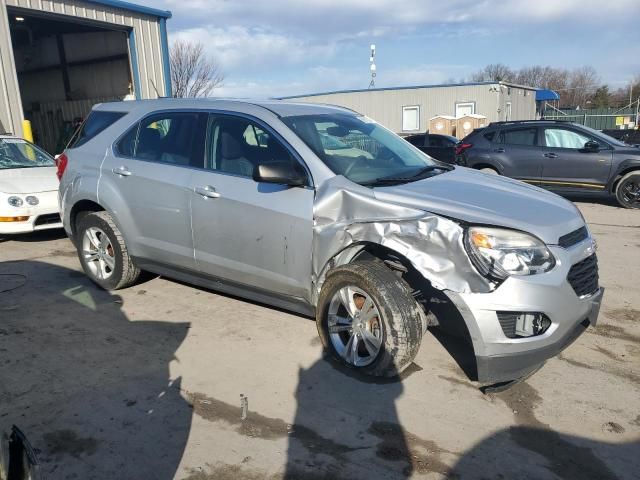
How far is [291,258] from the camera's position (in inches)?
150

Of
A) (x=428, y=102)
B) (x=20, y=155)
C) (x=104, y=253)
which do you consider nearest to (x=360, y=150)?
(x=104, y=253)

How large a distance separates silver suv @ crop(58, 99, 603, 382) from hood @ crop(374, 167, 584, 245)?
0.01 m

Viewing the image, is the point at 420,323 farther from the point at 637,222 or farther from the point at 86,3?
the point at 86,3

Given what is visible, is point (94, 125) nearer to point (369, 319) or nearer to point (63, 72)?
point (369, 319)

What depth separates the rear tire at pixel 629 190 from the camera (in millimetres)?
10008

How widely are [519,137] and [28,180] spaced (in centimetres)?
916

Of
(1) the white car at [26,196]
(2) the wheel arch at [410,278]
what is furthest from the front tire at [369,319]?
(1) the white car at [26,196]

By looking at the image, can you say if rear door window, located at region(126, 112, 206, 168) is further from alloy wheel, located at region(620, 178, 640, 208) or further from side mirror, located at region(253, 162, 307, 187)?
alloy wheel, located at region(620, 178, 640, 208)

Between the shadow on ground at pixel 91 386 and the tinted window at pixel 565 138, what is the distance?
899cm

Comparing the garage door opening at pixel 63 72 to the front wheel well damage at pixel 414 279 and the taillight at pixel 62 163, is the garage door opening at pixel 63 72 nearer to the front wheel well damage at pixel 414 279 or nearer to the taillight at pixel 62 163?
the taillight at pixel 62 163

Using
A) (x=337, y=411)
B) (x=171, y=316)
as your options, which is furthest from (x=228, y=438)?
(x=171, y=316)

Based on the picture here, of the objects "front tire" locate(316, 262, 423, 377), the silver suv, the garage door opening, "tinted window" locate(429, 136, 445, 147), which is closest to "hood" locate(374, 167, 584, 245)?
the silver suv

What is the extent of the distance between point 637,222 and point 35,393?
893 cm

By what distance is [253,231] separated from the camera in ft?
13.0
